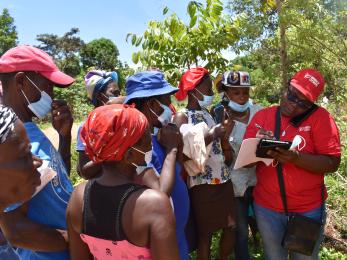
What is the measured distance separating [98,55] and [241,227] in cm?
3828

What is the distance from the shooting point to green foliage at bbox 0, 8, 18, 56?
37.5 m

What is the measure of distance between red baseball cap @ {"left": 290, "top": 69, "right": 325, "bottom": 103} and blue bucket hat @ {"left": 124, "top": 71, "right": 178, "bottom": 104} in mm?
894

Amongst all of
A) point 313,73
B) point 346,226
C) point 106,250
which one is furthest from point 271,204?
point 346,226

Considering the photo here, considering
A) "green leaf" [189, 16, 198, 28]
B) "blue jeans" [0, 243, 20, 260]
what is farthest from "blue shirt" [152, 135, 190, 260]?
"green leaf" [189, 16, 198, 28]

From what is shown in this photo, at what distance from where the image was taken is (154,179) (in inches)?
72.7

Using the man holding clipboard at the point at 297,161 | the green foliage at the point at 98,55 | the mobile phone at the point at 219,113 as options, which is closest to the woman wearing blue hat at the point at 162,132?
the man holding clipboard at the point at 297,161

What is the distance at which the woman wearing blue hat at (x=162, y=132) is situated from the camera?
6.80 feet

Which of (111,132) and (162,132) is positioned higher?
(111,132)

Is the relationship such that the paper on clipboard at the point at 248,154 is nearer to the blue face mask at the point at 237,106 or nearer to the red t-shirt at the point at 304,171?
the red t-shirt at the point at 304,171

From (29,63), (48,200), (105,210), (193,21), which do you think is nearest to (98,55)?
(193,21)

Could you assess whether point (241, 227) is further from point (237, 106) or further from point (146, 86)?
point (146, 86)

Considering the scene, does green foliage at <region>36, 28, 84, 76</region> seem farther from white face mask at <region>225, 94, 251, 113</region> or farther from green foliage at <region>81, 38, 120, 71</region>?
white face mask at <region>225, 94, 251, 113</region>

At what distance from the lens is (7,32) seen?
39.3 metres

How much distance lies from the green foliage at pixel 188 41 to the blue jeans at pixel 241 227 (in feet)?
4.46
